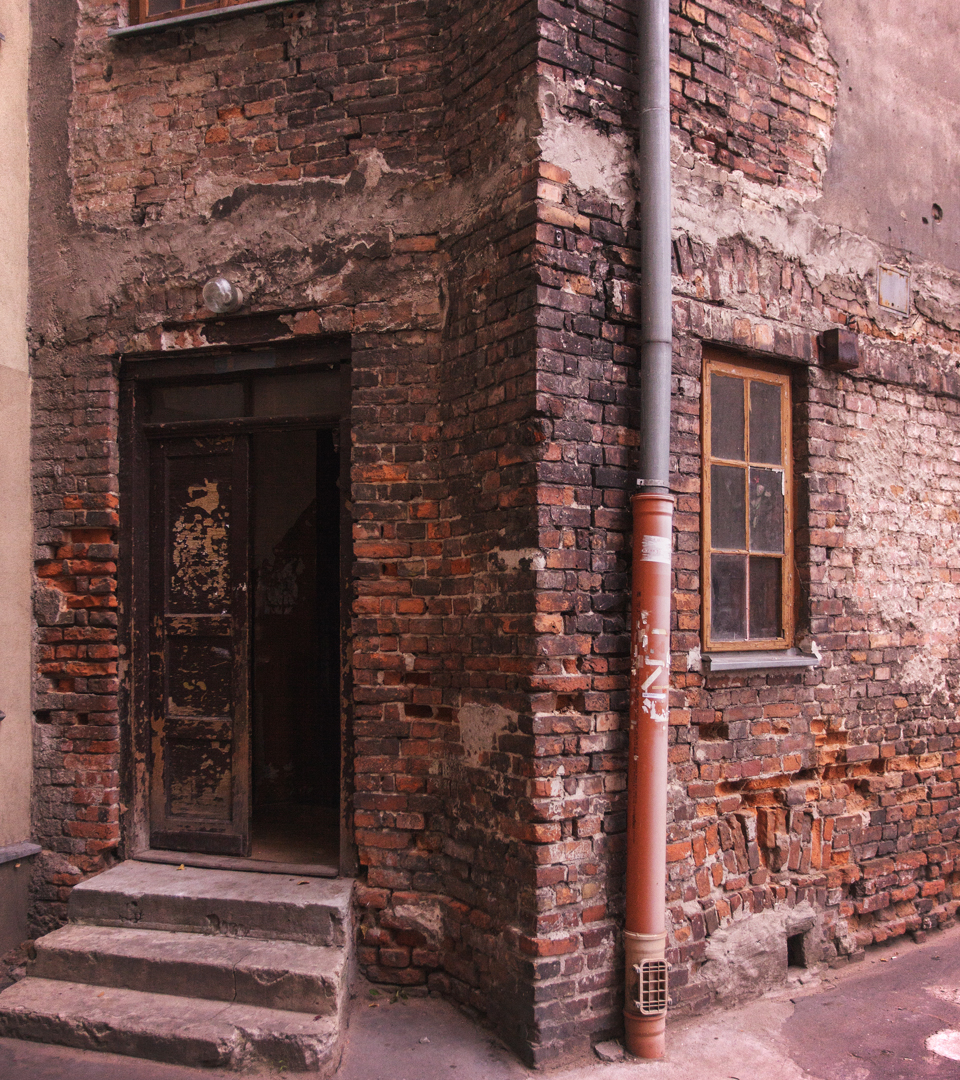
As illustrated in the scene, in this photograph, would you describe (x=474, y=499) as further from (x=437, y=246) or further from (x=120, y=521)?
(x=120, y=521)

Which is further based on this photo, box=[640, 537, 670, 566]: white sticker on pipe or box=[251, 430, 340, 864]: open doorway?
box=[251, 430, 340, 864]: open doorway

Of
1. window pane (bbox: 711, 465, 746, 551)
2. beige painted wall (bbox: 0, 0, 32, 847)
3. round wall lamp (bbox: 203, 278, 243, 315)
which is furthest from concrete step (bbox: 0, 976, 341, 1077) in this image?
round wall lamp (bbox: 203, 278, 243, 315)

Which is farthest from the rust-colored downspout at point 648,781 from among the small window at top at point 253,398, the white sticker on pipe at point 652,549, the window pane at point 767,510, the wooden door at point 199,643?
the wooden door at point 199,643

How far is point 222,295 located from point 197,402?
623 mm

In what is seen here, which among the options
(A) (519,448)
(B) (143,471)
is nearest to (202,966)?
(B) (143,471)

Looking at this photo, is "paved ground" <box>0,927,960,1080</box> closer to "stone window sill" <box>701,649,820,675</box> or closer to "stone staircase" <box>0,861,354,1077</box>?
"stone staircase" <box>0,861,354,1077</box>

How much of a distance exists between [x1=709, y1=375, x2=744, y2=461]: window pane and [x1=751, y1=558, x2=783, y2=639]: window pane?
1.76 feet

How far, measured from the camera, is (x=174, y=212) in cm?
412

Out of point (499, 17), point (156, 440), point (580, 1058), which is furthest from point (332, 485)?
point (580, 1058)

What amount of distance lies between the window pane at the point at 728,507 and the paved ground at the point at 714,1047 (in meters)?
2.02

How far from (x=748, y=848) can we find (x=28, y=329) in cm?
439

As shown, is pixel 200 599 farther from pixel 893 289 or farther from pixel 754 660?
pixel 893 289

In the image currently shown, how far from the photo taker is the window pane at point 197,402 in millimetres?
4242

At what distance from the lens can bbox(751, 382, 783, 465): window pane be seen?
13.1ft
